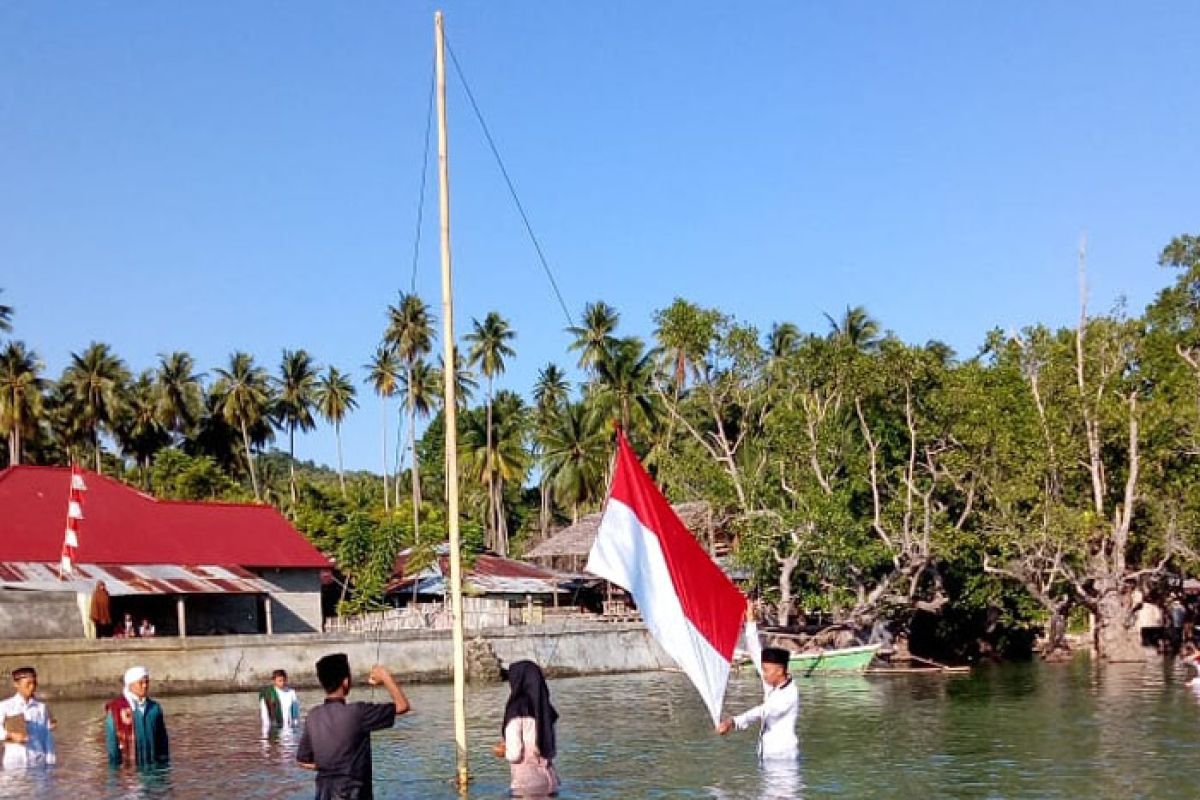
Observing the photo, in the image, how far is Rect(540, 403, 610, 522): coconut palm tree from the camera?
246ft

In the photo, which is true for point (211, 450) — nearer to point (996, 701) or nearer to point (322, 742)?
point (996, 701)

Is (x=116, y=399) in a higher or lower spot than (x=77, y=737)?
higher

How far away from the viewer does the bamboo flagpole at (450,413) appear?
1398cm

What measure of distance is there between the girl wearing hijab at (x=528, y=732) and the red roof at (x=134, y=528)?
32.5 meters

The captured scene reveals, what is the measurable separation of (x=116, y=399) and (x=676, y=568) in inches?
2613

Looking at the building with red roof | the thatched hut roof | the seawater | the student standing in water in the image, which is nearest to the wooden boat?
the seawater

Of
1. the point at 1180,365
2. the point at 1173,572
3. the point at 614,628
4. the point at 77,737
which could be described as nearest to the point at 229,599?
the point at 614,628

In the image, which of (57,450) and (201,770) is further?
(57,450)

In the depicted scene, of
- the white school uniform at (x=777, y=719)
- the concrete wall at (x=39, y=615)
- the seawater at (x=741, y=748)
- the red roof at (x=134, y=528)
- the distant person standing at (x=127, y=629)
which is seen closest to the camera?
the white school uniform at (x=777, y=719)

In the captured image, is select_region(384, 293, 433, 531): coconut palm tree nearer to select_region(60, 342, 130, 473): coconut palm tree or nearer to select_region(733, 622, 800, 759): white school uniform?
select_region(60, 342, 130, 473): coconut palm tree

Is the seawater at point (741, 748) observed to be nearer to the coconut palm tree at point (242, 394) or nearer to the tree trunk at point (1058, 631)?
the tree trunk at point (1058, 631)

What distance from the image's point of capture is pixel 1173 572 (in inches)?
1938

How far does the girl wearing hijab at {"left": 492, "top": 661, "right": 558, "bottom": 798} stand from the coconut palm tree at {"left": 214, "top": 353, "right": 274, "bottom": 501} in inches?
2761

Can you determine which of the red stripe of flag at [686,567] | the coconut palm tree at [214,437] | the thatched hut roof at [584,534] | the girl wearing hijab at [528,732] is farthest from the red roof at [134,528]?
the coconut palm tree at [214,437]
